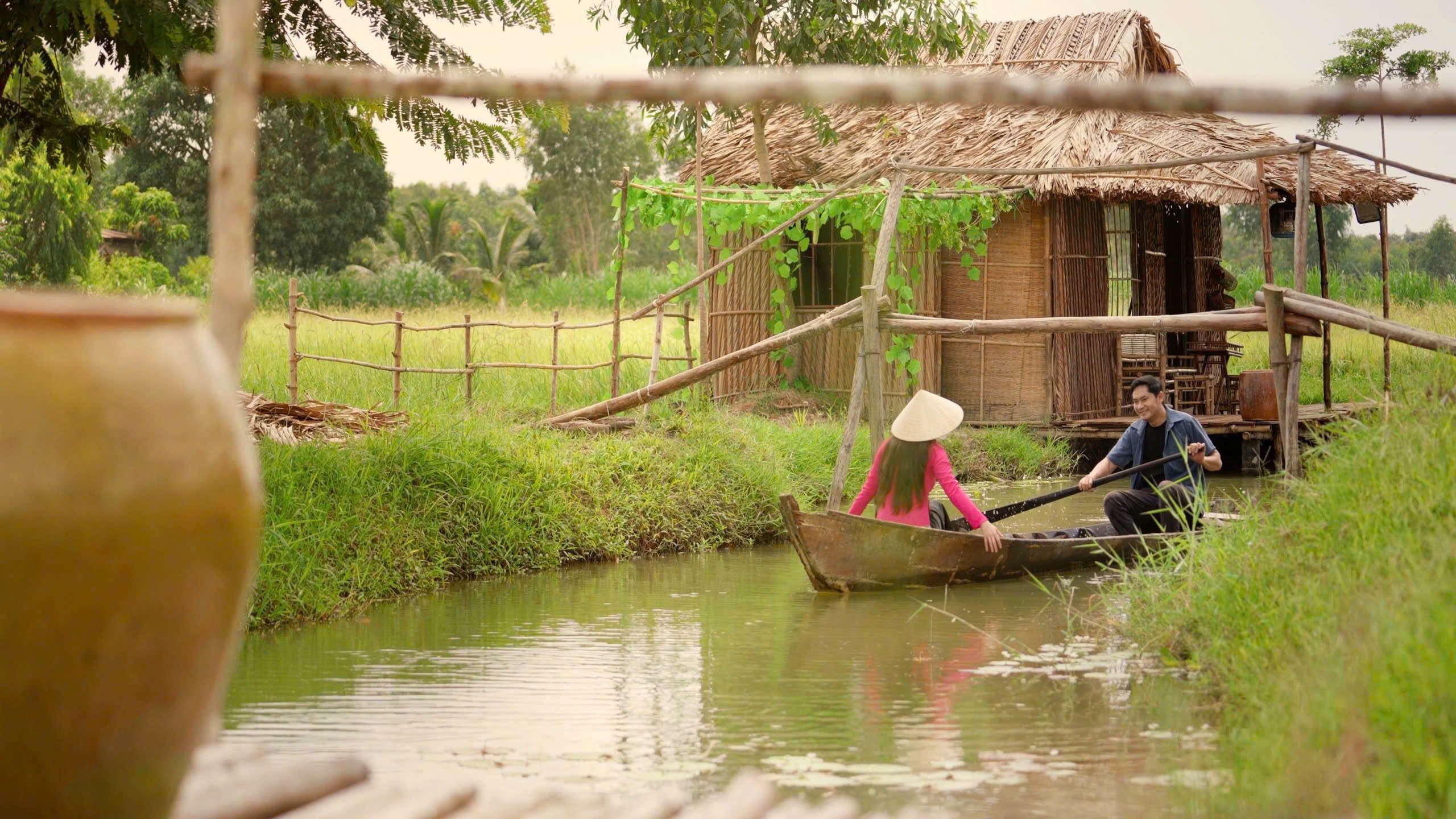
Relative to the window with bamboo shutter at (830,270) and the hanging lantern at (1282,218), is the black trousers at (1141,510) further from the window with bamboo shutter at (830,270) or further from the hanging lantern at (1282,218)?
the hanging lantern at (1282,218)

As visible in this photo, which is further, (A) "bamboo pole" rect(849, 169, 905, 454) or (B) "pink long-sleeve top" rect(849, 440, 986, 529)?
(A) "bamboo pole" rect(849, 169, 905, 454)

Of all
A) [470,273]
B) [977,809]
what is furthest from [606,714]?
[470,273]

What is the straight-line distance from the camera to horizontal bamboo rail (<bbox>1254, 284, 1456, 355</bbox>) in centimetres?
548

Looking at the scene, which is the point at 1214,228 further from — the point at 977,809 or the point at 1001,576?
the point at 977,809

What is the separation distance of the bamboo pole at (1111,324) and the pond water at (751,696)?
4.87ft

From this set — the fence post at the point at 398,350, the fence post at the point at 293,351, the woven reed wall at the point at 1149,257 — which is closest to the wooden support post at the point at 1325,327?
the woven reed wall at the point at 1149,257

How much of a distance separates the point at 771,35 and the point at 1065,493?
291 inches

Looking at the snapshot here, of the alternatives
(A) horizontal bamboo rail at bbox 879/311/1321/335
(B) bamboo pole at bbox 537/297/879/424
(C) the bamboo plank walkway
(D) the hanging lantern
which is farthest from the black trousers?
(D) the hanging lantern

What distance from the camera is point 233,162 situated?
2.41 metres

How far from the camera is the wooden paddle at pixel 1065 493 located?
730 cm

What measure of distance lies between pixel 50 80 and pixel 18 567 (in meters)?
7.10

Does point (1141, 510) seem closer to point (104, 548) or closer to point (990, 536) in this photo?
point (990, 536)

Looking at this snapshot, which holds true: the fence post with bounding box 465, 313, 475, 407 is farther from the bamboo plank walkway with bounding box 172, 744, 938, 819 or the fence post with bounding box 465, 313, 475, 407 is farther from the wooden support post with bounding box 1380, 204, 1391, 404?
the bamboo plank walkway with bounding box 172, 744, 938, 819

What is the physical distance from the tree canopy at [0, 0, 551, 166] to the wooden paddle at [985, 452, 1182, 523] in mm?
3639
